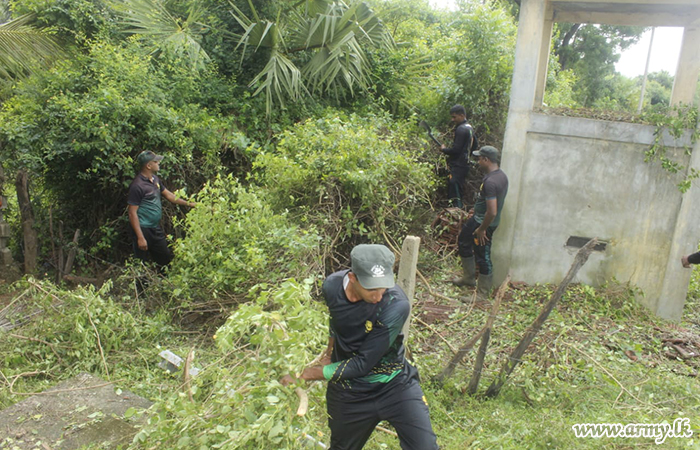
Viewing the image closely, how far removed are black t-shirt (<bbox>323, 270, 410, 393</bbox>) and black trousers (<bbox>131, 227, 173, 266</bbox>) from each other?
393cm

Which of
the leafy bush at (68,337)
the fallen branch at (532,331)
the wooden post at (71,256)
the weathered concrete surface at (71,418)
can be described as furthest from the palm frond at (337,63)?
the weathered concrete surface at (71,418)

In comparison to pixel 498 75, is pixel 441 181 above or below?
below

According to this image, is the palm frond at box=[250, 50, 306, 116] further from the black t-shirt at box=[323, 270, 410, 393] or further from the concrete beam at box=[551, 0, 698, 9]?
the black t-shirt at box=[323, 270, 410, 393]

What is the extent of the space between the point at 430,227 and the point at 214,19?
503cm

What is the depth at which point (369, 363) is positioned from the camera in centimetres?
274

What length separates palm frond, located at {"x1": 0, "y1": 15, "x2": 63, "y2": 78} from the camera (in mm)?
6938

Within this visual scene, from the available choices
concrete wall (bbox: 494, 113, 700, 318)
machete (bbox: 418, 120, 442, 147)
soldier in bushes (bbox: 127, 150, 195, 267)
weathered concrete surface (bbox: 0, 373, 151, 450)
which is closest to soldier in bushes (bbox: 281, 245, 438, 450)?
A: weathered concrete surface (bbox: 0, 373, 151, 450)

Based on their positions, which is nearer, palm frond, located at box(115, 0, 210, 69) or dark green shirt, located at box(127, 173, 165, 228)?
dark green shirt, located at box(127, 173, 165, 228)

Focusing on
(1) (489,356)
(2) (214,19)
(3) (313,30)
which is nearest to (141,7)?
(2) (214,19)

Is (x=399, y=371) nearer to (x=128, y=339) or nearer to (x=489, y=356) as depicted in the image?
(x=489, y=356)

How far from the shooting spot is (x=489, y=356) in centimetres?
484

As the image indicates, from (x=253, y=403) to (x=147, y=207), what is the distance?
386cm

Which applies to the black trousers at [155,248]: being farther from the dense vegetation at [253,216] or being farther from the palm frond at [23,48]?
the palm frond at [23,48]

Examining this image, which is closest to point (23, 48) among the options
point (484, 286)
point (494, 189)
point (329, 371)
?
point (494, 189)
